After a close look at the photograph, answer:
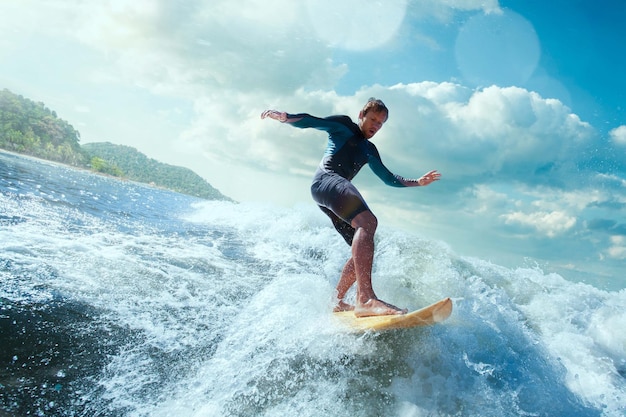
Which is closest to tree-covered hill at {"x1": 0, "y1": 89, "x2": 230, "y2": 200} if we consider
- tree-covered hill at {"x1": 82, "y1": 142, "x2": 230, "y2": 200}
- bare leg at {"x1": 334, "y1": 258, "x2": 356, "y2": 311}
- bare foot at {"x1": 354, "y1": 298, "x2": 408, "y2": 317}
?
tree-covered hill at {"x1": 82, "y1": 142, "x2": 230, "y2": 200}

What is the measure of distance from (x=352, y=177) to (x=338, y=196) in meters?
0.67

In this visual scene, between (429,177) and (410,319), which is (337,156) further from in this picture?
(410,319)

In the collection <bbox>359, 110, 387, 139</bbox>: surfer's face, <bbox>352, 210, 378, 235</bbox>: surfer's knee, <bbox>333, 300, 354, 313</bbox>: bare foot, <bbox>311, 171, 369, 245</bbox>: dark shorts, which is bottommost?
<bbox>333, 300, 354, 313</bbox>: bare foot

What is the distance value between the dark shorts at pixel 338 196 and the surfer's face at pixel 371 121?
2.52 feet

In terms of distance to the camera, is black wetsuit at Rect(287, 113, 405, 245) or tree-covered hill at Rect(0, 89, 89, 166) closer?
black wetsuit at Rect(287, 113, 405, 245)

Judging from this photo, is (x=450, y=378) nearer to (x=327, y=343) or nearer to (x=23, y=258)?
(x=327, y=343)

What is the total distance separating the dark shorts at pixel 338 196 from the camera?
140 inches

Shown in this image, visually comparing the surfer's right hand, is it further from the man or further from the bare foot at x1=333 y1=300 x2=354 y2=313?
the bare foot at x1=333 y1=300 x2=354 y2=313

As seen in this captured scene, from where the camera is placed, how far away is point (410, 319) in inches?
108

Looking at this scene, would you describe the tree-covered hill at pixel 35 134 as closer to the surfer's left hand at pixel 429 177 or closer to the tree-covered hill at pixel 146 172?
the tree-covered hill at pixel 146 172

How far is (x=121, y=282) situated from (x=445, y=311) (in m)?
3.79

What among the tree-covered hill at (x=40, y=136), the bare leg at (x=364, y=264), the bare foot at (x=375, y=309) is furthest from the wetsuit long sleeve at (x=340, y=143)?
the tree-covered hill at (x=40, y=136)

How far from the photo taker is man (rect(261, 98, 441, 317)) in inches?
134

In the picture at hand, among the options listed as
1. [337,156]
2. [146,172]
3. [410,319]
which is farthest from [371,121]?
[146,172]
